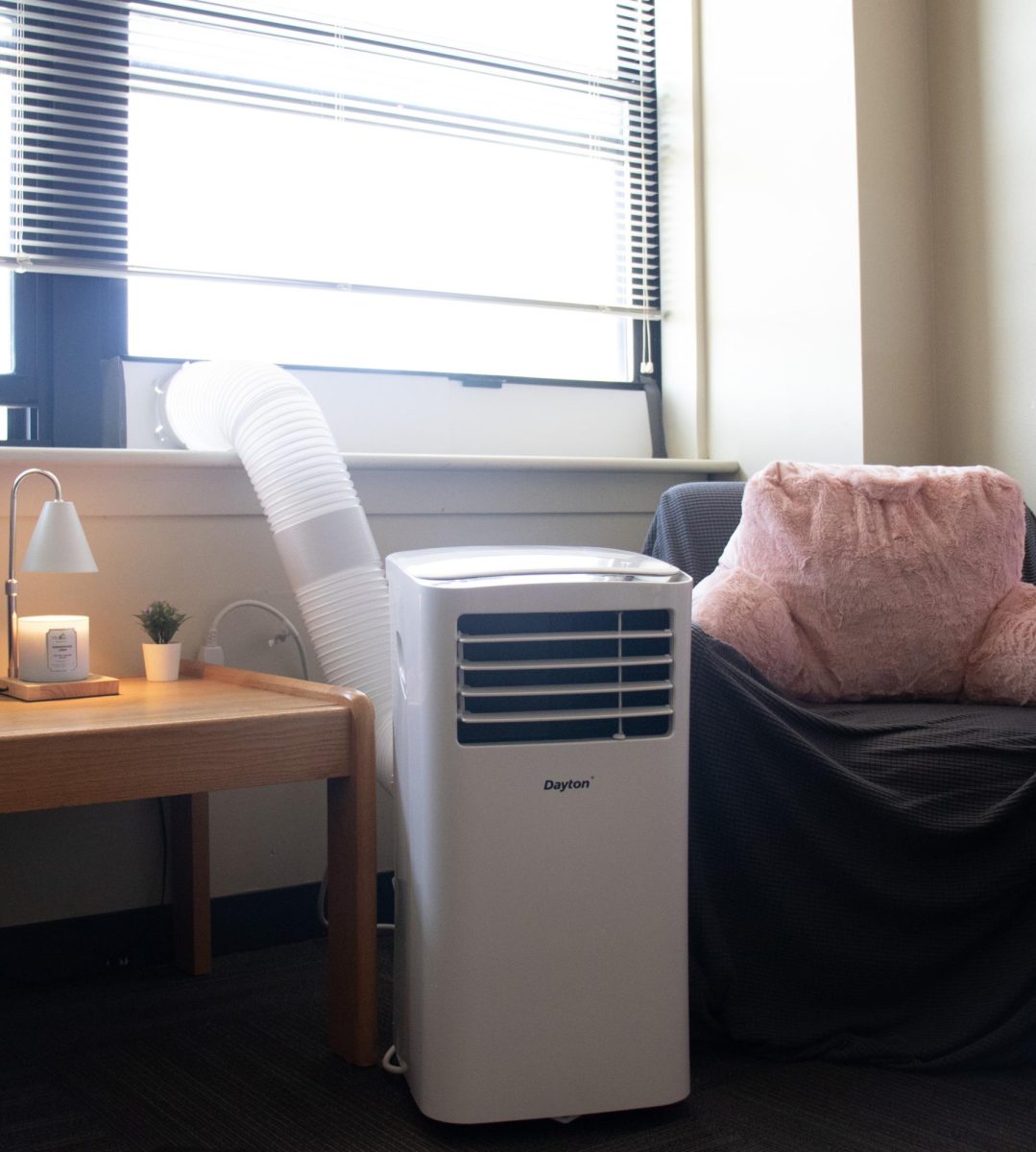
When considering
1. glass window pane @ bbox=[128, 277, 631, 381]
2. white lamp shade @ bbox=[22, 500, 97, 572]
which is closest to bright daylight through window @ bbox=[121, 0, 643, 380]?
glass window pane @ bbox=[128, 277, 631, 381]

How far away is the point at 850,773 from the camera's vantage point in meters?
1.57

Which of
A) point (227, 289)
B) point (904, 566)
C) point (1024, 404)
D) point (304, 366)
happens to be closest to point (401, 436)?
point (304, 366)

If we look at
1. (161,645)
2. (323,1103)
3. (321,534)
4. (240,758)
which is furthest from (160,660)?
(323,1103)

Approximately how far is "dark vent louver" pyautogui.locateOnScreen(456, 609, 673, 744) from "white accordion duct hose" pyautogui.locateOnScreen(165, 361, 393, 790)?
457mm

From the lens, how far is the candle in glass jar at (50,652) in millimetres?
1693

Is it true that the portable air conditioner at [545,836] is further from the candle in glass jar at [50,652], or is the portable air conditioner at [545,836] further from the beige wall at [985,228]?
the beige wall at [985,228]

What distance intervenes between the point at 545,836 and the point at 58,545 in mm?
855

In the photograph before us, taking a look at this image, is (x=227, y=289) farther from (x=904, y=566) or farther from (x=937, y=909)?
(x=937, y=909)

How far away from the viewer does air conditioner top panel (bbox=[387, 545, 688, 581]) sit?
1.38 m

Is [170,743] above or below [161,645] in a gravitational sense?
below

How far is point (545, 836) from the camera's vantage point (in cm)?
135

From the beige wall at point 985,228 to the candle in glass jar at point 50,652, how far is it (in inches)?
70.0

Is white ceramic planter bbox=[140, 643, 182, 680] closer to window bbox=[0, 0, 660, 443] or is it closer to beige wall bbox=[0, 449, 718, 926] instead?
beige wall bbox=[0, 449, 718, 926]

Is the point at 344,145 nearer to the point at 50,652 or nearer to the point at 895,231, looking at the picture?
the point at 895,231
